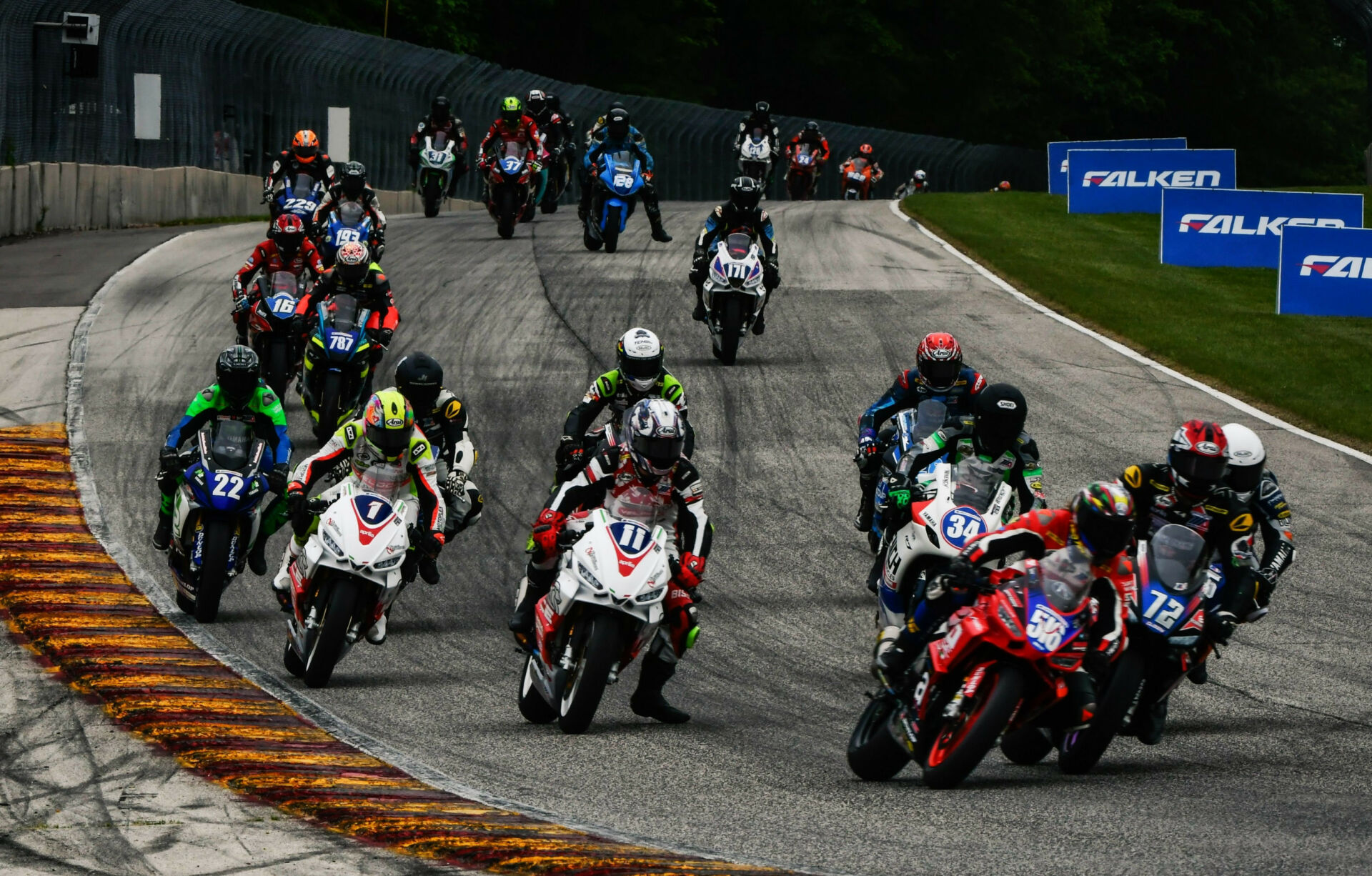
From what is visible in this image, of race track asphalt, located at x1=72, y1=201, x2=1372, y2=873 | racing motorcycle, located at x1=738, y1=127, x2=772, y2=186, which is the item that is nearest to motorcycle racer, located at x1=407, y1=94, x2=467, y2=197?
race track asphalt, located at x1=72, y1=201, x2=1372, y2=873

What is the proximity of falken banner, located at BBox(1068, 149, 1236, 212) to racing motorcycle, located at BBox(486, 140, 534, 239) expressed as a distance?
502 inches

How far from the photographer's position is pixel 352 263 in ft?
55.6

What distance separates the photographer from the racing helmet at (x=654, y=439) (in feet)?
32.9

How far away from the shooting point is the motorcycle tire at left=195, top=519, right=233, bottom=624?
12.0 meters

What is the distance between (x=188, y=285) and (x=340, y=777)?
704 inches

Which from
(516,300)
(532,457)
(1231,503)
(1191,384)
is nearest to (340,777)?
(1231,503)

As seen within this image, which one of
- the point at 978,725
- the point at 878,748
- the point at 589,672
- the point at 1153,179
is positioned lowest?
the point at 878,748

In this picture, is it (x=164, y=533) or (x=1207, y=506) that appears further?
(x=164, y=533)

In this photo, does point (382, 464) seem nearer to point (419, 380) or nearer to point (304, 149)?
point (419, 380)

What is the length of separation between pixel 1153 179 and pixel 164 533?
Answer: 28.2m

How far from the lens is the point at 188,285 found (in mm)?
25250

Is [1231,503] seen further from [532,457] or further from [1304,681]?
[532,457]

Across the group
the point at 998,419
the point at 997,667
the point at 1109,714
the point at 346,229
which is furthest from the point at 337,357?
the point at 997,667

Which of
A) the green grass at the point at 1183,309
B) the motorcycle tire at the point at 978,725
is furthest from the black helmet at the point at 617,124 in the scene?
the motorcycle tire at the point at 978,725
